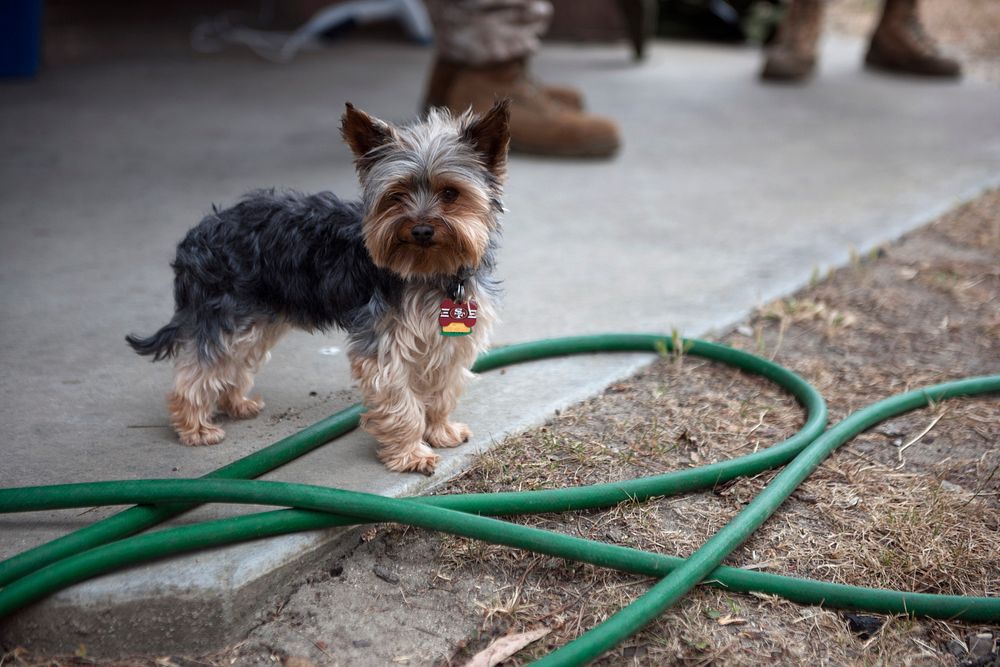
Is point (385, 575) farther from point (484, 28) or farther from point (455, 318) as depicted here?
point (484, 28)

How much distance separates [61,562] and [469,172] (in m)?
1.56

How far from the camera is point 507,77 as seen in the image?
6676 mm

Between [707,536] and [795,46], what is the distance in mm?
7790

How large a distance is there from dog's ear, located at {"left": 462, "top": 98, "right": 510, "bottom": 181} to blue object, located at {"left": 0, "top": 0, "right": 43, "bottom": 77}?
6.19 m

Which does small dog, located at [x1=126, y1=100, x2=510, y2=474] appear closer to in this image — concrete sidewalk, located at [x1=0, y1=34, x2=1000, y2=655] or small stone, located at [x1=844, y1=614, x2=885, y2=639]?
concrete sidewalk, located at [x1=0, y1=34, x2=1000, y2=655]

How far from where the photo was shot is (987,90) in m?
9.60

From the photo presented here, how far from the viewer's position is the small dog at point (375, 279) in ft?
9.59

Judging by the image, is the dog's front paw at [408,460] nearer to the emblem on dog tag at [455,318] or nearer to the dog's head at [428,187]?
the emblem on dog tag at [455,318]

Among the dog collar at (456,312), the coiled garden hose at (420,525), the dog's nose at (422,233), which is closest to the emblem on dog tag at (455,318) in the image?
the dog collar at (456,312)

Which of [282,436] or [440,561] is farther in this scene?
[282,436]

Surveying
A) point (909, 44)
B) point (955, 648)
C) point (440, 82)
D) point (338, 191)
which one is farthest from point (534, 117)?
point (909, 44)

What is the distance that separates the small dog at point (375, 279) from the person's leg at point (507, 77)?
347cm

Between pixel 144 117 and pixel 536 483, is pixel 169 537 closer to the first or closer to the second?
pixel 536 483

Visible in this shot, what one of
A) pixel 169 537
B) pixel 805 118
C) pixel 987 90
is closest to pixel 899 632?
pixel 169 537
